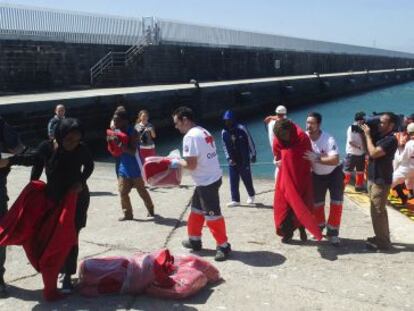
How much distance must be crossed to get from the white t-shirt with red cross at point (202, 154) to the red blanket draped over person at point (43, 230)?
51.5 inches

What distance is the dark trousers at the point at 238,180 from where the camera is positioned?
8.12m

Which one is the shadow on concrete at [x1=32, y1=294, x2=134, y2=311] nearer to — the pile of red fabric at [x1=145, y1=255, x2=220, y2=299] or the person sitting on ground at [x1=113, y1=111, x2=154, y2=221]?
the pile of red fabric at [x1=145, y1=255, x2=220, y2=299]

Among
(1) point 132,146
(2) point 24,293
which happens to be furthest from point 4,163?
(1) point 132,146

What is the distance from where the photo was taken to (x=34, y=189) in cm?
454

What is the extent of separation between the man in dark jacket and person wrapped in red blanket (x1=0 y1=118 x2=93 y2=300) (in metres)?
3.73

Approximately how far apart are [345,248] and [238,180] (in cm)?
254

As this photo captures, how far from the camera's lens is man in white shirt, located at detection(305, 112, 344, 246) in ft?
19.7

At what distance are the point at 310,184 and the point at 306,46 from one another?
72.5m

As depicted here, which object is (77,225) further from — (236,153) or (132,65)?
(132,65)

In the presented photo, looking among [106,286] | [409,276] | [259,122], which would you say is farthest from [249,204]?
[259,122]

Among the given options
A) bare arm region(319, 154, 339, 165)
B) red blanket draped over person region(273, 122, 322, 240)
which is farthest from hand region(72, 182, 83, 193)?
bare arm region(319, 154, 339, 165)

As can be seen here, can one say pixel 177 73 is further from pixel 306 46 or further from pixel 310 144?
pixel 306 46

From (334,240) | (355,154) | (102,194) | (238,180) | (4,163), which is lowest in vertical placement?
(102,194)

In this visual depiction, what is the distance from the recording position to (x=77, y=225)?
470 cm
